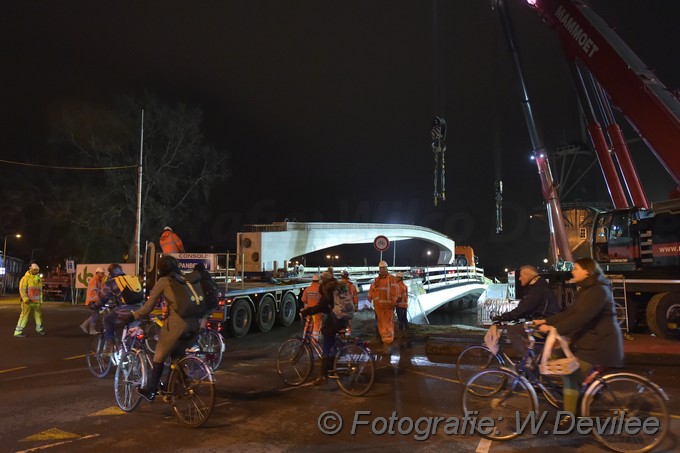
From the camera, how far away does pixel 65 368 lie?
886cm

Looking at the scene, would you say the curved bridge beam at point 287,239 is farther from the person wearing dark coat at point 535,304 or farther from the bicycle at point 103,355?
the person wearing dark coat at point 535,304

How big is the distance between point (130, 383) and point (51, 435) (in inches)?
39.3

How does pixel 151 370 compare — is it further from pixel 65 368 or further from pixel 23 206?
pixel 23 206

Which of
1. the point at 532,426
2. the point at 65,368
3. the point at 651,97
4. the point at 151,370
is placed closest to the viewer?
the point at 532,426

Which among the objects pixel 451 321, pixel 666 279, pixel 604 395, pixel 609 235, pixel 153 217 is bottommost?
pixel 451 321

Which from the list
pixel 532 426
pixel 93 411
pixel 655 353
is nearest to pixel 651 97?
pixel 655 353

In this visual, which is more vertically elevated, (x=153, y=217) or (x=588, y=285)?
(x=153, y=217)

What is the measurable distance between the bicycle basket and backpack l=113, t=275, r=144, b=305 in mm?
6648

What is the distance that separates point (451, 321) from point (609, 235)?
20.1 meters

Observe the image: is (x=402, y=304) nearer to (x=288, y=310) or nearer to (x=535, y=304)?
(x=288, y=310)

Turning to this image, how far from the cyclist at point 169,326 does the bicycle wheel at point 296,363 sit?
2.11 metres

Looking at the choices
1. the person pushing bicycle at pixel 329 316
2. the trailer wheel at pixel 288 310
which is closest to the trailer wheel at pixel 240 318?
the trailer wheel at pixel 288 310

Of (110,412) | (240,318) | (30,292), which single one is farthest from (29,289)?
(110,412)

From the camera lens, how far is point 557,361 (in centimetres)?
503
